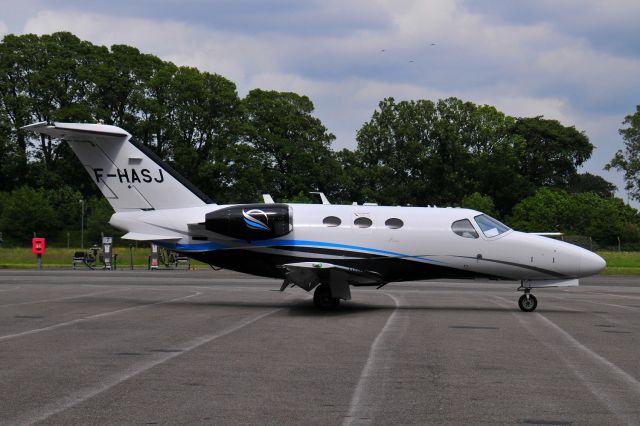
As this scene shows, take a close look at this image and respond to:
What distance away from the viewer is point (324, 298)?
826 inches

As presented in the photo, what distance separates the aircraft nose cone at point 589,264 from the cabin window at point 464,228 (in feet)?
8.97

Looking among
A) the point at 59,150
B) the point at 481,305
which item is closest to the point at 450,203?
the point at 59,150

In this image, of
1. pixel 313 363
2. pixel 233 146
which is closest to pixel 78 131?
pixel 313 363

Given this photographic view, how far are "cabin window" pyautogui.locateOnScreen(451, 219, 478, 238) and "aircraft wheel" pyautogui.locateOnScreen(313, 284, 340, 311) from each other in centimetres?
357

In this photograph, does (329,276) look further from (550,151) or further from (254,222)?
(550,151)

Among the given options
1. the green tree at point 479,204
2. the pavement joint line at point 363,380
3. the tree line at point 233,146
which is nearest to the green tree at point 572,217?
the tree line at point 233,146

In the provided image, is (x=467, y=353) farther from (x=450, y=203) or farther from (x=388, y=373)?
(x=450, y=203)

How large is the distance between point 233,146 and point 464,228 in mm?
60402

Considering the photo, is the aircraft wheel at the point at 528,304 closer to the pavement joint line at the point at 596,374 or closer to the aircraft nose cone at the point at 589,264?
the aircraft nose cone at the point at 589,264

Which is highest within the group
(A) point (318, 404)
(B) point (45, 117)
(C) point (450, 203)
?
(B) point (45, 117)

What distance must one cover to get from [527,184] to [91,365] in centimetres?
8994

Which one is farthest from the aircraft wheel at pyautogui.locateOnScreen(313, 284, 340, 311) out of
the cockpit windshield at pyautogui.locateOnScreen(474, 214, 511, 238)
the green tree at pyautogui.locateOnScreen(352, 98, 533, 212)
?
the green tree at pyautogui.locateOnScreen(352, 98, 533, 212)

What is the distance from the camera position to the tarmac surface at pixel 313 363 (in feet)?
28.9

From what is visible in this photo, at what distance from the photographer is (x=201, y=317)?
1922cm
